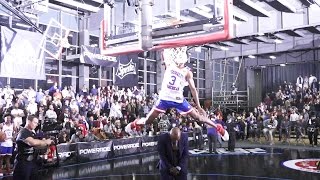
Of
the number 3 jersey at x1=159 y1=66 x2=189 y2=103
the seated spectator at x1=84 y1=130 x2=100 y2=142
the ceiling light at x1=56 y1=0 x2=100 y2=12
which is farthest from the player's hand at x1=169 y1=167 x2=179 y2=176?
the ceiling light at x1=56 y1=0 x2=100 y2=12

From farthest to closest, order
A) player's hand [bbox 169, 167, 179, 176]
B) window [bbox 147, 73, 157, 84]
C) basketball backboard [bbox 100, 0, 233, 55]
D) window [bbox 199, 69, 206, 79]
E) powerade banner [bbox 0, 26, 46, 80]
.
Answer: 1. window [bbox 199, 69, 206, 79]
2. window [bbox 147, 73, 157, 84]
3. powerade banner [bbox 0, 26, 46, 80]
4. basketball backboard [bbox 100, 0, 233, 55]
5. player's hand [bbox 169, 167, 179, 176]

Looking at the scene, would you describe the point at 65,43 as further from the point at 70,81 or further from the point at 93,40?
the point at 93,40

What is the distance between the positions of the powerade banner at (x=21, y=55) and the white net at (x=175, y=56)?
706cm

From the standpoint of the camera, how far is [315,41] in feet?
75.0

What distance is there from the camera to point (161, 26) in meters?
8.73

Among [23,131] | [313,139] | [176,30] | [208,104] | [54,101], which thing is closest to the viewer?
[23,131]

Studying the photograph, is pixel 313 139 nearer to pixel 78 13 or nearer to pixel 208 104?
pixel 208 104

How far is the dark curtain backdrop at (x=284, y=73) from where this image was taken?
24.6 m

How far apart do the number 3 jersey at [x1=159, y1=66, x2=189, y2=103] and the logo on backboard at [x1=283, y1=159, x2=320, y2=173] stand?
4777 millimetres

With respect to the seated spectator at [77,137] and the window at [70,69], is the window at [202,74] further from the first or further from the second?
the seated spectator at [77,137]

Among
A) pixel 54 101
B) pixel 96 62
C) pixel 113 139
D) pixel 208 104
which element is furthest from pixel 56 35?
pixel 208 104

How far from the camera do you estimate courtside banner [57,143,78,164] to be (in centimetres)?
1086

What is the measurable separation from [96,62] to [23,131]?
1273 centimetres

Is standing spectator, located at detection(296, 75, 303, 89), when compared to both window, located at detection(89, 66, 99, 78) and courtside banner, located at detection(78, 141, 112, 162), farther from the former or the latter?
courtside banner, located at detection(78, 141, 112, 162)
